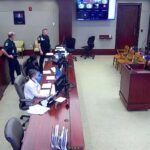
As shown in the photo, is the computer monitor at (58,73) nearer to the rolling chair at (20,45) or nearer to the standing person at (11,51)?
the standing person at (11,51)

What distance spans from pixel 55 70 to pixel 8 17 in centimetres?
598

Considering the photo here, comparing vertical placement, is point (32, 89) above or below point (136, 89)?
above

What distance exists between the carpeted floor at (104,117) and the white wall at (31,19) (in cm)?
381

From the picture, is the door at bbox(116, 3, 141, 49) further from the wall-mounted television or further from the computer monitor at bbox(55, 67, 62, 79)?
the computer monitor at bbox(55, 67, 62, 79)

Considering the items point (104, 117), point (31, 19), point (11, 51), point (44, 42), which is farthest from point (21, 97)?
point (31, 19)

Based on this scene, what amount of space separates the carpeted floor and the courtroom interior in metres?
0.02

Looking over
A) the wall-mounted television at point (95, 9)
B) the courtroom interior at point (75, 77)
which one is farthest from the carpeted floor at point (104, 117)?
the wall-mounted television at point (95, 9)

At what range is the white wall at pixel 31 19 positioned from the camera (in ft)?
36.9

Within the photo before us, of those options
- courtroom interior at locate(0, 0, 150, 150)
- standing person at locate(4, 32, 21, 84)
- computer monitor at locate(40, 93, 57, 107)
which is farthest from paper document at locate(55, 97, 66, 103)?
standing person at locate(4, 32, 21, 84)

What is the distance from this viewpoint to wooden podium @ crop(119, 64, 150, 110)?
6012 millimetres

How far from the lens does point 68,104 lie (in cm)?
447

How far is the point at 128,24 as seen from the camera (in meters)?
11.9

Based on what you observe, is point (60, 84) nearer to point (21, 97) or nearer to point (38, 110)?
point (38, 110)

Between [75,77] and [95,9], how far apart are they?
5.73m
